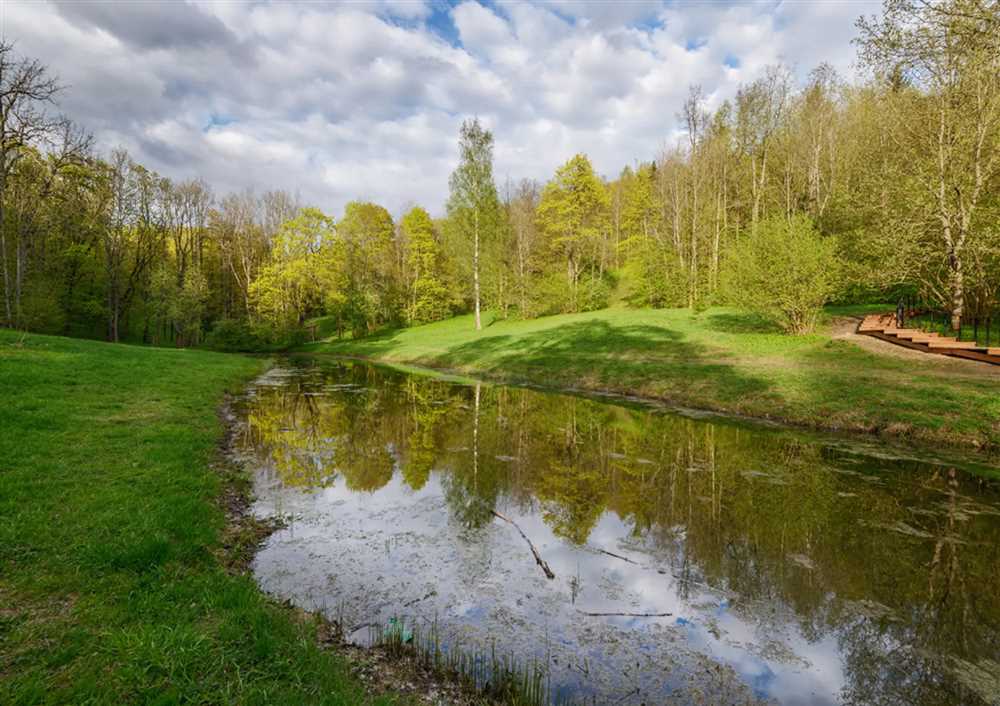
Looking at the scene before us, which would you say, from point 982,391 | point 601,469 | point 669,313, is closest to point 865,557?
point 601,469

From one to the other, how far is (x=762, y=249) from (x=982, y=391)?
1337 cm

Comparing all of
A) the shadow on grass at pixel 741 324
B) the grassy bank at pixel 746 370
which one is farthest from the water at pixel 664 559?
the shadow on grass at pixel 741 324

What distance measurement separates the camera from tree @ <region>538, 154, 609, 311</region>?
1992 inches

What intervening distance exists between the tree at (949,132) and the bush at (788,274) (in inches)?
148

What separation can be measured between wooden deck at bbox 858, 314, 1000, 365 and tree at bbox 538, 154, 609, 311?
26961mm

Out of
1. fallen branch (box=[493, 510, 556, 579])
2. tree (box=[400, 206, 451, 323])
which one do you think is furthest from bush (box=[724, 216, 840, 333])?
tree (box=[400, 206, 451, 323])

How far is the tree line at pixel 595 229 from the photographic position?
21297mm

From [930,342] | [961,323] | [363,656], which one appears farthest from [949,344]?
[363,656]

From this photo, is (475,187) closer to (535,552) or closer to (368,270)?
(368,270)

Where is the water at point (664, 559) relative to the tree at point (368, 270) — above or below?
below

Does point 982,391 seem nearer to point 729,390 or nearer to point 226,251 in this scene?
point 729,390

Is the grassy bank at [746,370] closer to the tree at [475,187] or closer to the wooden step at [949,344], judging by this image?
the wooden step at [949,344]

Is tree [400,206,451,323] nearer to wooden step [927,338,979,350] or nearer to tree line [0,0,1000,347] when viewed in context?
tree line [0,0,1000,347]

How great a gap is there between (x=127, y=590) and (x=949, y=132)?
106ft
